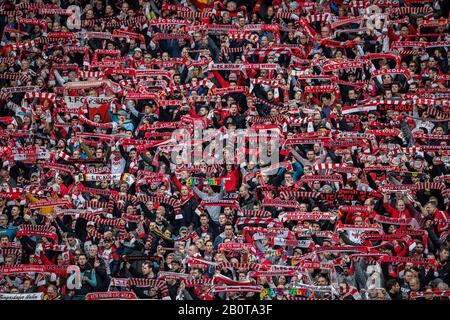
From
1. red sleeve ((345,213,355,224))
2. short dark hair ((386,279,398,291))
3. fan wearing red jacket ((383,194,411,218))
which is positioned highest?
fan wearing red jacket ((383,194,411,218))

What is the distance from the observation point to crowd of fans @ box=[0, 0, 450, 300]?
7285mm

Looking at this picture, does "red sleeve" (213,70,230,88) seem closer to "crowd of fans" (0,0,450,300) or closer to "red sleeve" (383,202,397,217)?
"crowd of fans" (0,0,450,300)

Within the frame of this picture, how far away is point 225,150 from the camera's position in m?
7.65

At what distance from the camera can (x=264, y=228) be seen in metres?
7.36

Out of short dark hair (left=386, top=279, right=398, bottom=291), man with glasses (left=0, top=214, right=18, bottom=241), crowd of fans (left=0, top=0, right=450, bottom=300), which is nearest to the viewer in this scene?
short dark hair (left=386, top=279, right=398, bottom=291)

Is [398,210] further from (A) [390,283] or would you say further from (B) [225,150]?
(B) [225,150]

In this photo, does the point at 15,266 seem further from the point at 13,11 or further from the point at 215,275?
the point at 13,11

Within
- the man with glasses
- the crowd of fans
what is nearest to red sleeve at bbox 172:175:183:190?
the crowd of fans

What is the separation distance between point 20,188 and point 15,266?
77 centimetres

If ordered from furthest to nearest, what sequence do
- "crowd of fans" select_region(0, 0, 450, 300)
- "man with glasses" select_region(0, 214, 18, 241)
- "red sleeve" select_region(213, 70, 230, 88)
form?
"red sleeve" select_region(213, 70, 230, 88) < "man with glasses" select_region(0, 214, 18, 241) < "crowd of fans" select_region(0, 0, 450, 300)

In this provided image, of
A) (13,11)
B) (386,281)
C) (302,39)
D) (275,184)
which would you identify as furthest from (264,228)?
(13,11)

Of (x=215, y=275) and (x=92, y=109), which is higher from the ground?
(x=92, y=109)

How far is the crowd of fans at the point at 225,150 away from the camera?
23.9 ft

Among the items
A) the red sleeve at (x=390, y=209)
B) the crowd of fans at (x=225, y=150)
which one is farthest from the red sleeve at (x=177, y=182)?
the red sleeve at (x=390, y=209)
